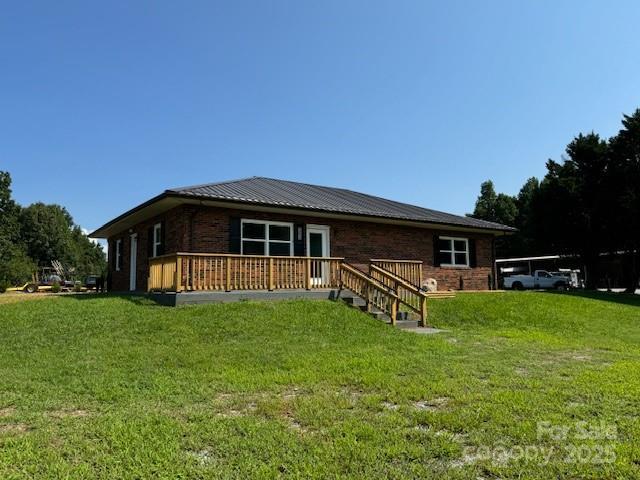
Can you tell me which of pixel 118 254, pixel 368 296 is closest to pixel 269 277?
pixel 368 296

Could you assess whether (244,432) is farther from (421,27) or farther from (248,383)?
(421,27)

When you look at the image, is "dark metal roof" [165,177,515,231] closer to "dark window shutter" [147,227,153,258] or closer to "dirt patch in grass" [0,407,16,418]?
"dark window shutter" [147,227,153,258]

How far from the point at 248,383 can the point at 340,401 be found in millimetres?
1366

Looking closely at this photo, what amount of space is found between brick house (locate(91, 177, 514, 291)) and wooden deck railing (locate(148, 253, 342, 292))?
0.10ft

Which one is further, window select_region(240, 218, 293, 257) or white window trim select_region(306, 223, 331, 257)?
white window trim select_region(306, 223, 331, 257)

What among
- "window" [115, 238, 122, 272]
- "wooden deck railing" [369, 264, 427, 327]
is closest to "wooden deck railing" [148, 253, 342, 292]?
"wooden deck railing" [369, 264, 427, 327]

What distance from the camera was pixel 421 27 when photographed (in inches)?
496

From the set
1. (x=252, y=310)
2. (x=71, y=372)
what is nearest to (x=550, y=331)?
(x=252, y=310)

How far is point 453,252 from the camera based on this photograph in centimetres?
1959

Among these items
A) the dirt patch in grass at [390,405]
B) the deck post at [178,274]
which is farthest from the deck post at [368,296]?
the dirt patch in grass at [390,405]

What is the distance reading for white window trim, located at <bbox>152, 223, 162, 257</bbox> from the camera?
15453 mm

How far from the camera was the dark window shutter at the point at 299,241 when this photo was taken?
15.0 m

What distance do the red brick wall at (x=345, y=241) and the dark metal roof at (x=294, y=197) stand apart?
0.55 metres

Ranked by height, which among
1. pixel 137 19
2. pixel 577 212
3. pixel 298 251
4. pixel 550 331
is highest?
pixel 137 19
